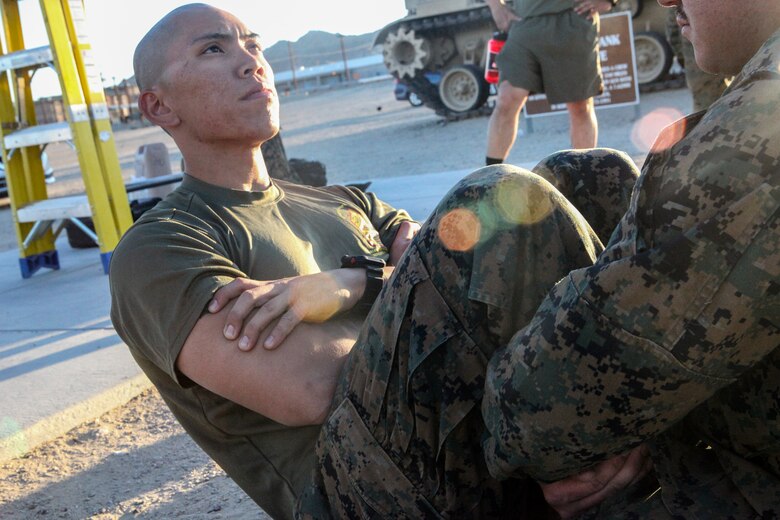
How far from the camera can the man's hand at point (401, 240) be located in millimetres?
2516

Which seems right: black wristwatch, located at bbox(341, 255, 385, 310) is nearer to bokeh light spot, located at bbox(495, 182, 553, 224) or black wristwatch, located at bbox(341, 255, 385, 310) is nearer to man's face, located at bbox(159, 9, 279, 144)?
man's face, located at bbox(159, 9, 279, 144)

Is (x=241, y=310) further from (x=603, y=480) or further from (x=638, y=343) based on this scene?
(x=638, y=343)

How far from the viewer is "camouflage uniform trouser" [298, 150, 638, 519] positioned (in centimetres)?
150

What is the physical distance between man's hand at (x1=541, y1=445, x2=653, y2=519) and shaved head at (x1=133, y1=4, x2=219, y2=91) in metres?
1.58

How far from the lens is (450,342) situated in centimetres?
151

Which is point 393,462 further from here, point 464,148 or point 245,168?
point 464,148

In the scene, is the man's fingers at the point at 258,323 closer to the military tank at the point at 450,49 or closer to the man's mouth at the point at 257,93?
the man's mouth at the point at 257,93

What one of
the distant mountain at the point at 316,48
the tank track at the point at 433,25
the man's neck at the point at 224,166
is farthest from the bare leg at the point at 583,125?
the distant mountain at the point at 316,48

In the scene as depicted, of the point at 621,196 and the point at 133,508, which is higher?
the point at 621,196

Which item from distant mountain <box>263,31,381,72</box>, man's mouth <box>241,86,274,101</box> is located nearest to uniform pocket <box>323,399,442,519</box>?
man's mouth <box>241,86,274,101</box>

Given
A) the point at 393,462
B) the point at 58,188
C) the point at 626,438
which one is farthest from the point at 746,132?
the point at 58,188

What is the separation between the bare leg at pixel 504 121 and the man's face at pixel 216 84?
10.2 ft

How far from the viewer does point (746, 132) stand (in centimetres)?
111

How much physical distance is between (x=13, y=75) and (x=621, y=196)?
4.76 m
